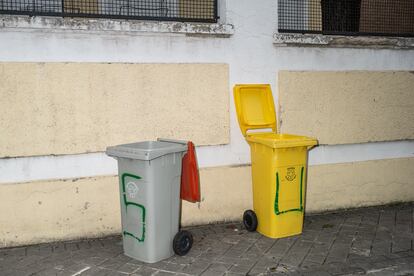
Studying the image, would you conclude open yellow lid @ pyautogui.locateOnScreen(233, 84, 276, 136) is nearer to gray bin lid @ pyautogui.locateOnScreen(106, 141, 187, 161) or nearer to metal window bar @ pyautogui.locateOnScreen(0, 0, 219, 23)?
metal window bar @ pyautogui.locateOnScreen(0, 0, 219, 23)

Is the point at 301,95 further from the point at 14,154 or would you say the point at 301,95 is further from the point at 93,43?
the point at 14,154

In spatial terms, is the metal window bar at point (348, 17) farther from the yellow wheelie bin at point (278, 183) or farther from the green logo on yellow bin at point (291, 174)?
the green logo on yellow bin at point (291, 174)

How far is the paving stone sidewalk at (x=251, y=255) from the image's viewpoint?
4.06 m

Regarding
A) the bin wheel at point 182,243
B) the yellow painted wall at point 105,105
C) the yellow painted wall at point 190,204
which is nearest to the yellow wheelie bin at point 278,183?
the yellow painted wall at point 190,204

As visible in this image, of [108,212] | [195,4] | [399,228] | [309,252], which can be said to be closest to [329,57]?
[195,4]

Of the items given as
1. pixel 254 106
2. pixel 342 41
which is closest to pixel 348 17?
pixel 342 41

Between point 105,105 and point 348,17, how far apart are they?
14.0 ft

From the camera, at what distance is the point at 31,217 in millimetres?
4805

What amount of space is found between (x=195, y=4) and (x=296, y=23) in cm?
155

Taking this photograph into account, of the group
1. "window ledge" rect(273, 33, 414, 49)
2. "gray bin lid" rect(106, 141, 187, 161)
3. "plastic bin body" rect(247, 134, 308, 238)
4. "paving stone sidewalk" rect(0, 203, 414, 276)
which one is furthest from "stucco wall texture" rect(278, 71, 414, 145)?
"gray bin lid" rect(106, 141, 187, 161)

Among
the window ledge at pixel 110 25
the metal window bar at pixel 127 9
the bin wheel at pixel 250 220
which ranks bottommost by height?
the bin wheel at pixel 250 220

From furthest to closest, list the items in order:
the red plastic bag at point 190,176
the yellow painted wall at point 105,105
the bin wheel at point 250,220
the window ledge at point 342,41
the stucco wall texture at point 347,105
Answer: the stucco wall texture at point 347,105
the window ledge at point 342,41
the bin wheel at point 250,220
the yellow painted wall at point 105,105
the red plastic bag at point 190,176

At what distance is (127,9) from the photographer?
5371 mm

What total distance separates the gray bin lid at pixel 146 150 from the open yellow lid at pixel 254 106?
1.23 meters
